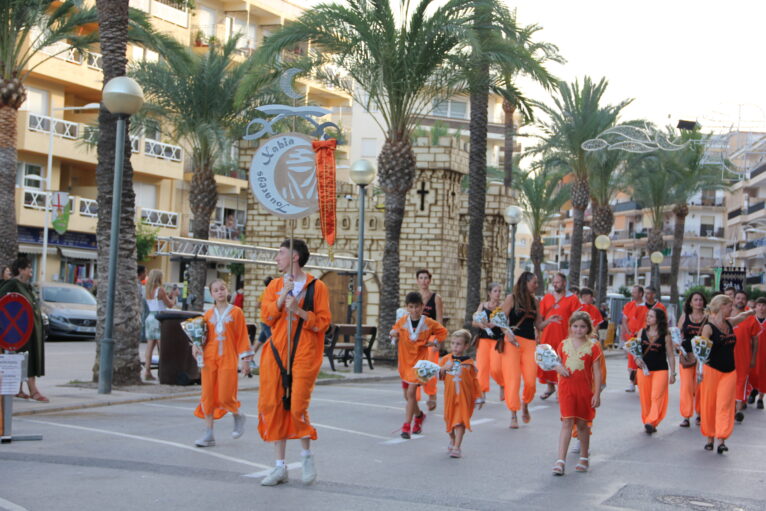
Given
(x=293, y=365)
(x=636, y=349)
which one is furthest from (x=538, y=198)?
(x=293, y=365)

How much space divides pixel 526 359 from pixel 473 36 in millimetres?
10321

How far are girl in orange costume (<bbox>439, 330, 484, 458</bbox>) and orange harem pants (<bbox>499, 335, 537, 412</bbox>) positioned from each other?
2.32 metres

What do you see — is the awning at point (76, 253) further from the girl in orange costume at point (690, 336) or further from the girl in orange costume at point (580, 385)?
the girl in orange costume at point (580, 385)

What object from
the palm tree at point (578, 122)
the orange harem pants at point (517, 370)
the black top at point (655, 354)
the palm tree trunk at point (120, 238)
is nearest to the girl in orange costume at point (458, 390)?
the orange harem pants at point (517, 370)

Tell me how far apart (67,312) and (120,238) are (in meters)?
15.2

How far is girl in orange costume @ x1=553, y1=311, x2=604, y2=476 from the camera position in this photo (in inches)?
387

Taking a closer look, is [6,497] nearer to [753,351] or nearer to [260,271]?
[753,351]

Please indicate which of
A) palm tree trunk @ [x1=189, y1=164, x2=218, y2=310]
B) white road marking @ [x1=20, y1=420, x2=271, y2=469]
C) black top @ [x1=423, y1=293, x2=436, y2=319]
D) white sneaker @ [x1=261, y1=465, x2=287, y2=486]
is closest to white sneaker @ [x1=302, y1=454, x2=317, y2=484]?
white sneaker @ [x1=261, y1=465, x2=287, y2=486]

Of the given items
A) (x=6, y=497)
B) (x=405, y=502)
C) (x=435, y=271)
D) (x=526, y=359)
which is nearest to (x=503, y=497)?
(x=405, y=502)

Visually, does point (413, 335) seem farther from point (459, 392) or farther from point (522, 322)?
point (459, 392)

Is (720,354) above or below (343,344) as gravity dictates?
above

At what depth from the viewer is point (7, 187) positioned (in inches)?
1006

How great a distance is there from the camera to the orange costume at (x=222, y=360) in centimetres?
1062

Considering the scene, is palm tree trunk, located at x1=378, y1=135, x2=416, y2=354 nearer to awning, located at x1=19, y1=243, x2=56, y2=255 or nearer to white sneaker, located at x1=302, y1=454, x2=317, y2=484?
white sneaker, located at x1=302, y1=454, x2=317, y2=484
